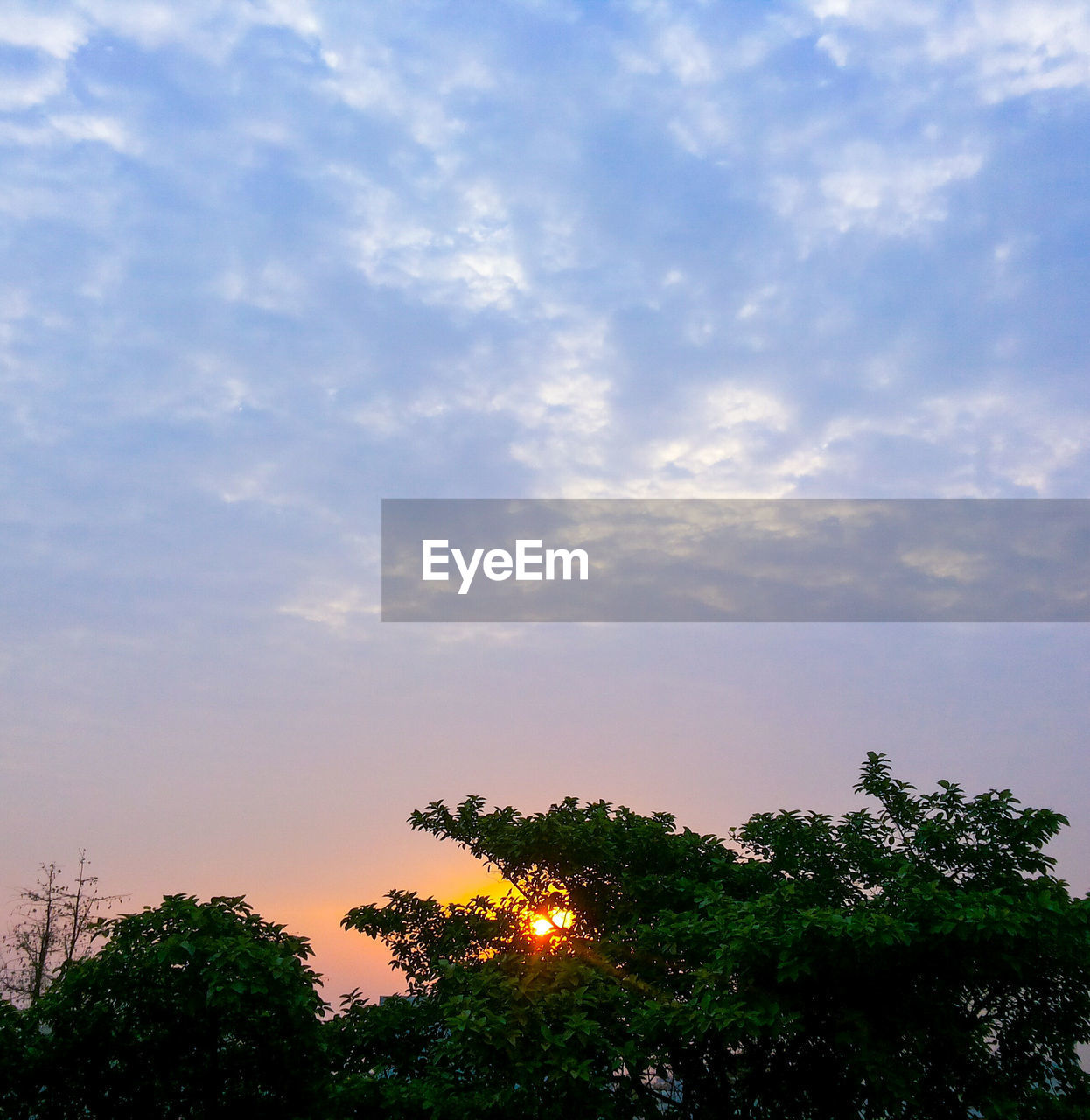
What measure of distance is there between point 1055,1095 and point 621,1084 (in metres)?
6.72

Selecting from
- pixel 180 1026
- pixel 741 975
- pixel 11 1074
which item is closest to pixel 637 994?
pixel 741 975

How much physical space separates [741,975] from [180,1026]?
750cm

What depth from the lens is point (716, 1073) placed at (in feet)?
48.1

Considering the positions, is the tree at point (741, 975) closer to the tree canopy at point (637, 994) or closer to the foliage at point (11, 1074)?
the tree canopy at point (637, 994)

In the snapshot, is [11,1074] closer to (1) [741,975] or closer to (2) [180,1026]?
(2) [180,1026]

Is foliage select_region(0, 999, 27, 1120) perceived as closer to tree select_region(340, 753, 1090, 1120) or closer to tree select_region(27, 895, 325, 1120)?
tree select_region(27, 895, 325, 1120)

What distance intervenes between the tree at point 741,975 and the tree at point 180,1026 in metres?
1.09

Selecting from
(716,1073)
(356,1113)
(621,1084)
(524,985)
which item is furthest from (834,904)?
(356,1113)

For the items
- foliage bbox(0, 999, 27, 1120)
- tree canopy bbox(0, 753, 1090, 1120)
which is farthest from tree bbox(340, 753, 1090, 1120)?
foliage bbox(0, 999, 27, 1120)

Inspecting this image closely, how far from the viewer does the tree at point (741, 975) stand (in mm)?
11891

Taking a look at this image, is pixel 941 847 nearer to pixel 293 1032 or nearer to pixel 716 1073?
pixel 716 1073

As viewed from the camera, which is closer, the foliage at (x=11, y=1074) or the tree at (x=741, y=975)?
the foliage at (x=11, y=1074)

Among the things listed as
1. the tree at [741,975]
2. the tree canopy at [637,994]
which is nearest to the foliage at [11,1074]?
the tree canopy at [637,994]

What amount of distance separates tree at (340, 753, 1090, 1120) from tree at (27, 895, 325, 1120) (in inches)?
42.8
